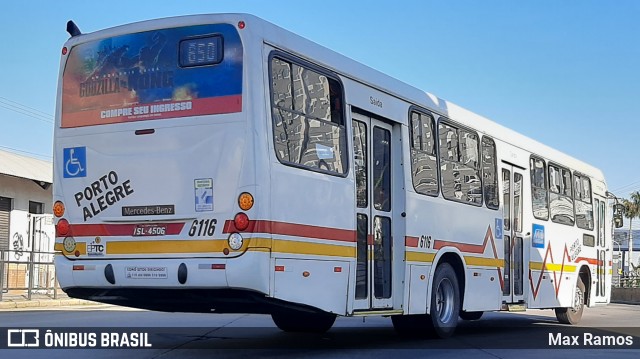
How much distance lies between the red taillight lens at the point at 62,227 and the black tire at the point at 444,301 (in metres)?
5.14

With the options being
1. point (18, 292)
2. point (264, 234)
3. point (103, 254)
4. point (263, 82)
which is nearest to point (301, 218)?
point (264, 234)

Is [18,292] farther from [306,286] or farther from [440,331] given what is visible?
[306,286]

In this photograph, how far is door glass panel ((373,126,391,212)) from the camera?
1084 cm

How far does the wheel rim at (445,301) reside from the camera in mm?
12297

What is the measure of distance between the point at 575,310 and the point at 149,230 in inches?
449

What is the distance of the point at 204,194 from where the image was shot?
340 inches

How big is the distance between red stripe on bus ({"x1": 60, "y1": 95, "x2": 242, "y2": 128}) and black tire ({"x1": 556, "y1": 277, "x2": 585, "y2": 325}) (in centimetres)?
1094

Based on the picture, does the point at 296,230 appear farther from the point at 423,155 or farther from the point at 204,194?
the point at 423,155

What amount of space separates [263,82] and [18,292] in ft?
64.2

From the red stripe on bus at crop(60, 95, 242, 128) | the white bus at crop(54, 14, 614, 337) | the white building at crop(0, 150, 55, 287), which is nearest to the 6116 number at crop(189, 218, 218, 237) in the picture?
the white bus at crop(54, 14, 614, 337)

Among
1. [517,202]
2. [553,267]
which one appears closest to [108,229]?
[517,202]

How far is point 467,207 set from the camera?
13.0 meters

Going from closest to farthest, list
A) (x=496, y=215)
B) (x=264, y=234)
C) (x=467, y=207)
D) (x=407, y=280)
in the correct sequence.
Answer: (x=264, y=234)
(x=407, y=280)
(x=467, y=207)
(x=496, y=215)

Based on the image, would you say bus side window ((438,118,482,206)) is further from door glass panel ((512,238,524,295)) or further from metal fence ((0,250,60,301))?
metal fence ((0,250,60,301))
